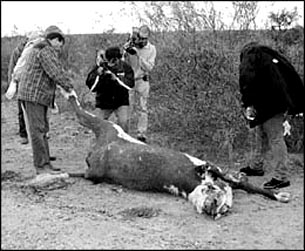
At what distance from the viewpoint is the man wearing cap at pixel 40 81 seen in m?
6.73

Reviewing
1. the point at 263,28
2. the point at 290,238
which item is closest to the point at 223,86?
the point at 263,28

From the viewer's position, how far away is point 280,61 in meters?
6.73

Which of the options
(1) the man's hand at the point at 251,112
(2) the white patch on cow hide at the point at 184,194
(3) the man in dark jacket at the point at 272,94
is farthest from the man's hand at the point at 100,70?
(2) the white patch on cow hide at the point at 184,194

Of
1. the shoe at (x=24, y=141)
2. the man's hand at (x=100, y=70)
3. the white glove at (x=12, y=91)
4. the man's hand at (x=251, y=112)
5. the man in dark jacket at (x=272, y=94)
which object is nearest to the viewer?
the man in dark jacket at (x=272, y=94)

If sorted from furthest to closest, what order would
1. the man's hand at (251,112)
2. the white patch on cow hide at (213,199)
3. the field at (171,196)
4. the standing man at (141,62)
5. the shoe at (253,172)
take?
1. the standing man at (141,62)
2. the shoe at (253,172)
3. the man's hand at (251,112)
4. the white patch on cow hide at (213,199)
5. the field at (171,196)

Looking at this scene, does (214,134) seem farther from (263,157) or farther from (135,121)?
(135,121)

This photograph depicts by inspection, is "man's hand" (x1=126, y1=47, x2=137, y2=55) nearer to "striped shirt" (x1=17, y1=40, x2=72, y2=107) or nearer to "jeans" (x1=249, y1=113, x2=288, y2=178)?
"striped shirt" (x1=17, y1=40, x2=72, y2=107)

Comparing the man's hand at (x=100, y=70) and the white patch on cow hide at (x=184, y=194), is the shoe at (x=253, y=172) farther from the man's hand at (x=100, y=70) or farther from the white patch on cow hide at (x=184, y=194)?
the man's hand at (x=100, y=70)

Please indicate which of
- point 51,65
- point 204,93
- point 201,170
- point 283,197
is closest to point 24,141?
point 51,65

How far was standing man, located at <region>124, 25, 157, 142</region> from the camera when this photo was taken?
28.4 ft

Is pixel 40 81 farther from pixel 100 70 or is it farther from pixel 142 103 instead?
pixel 142 103

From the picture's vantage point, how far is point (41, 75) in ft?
22.4

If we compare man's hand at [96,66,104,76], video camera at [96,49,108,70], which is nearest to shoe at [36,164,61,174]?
man's hand at [96,66,104,76]

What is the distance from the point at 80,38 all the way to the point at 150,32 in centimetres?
492
